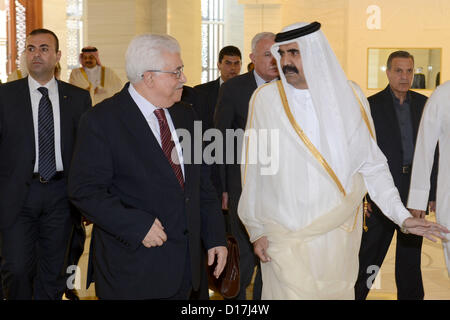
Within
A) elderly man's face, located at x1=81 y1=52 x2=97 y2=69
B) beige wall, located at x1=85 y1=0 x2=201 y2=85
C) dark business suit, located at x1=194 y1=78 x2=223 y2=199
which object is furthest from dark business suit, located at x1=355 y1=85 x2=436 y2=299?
beige wall, located at x1=85 y1=0 x2=201 y2=85

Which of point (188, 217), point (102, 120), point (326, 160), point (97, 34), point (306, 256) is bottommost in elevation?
point (306, 256)

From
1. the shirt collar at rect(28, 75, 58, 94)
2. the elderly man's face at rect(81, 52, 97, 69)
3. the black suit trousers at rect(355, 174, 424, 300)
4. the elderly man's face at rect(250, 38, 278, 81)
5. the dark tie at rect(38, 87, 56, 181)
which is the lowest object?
the black suit trousers at rect(355, 174, 424, 300)

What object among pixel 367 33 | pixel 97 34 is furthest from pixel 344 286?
pixel 367 33

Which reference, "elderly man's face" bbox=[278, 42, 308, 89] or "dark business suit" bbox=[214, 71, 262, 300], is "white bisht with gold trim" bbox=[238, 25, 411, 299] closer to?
"elderly man's face" bbox=[278, 42, 308, 89]

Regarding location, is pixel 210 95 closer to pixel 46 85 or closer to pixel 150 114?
pixel 46 85

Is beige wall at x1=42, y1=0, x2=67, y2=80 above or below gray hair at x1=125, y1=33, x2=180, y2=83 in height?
above

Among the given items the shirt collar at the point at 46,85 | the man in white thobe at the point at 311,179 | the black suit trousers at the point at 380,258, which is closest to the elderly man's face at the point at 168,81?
the man in white thobe at the point at 311,179

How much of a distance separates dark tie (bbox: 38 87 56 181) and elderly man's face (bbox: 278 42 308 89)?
185 centimetres

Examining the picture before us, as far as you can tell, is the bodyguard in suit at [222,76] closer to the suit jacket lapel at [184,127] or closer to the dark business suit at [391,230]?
the dark business suit at [391,230]

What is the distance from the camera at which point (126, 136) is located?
2881 mm

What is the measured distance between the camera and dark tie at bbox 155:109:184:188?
9.76ft

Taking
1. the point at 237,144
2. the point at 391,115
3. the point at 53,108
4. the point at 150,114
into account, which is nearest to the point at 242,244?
the point at 237,144

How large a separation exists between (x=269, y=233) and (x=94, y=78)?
561 cm

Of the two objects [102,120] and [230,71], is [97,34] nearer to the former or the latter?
[230,71]
